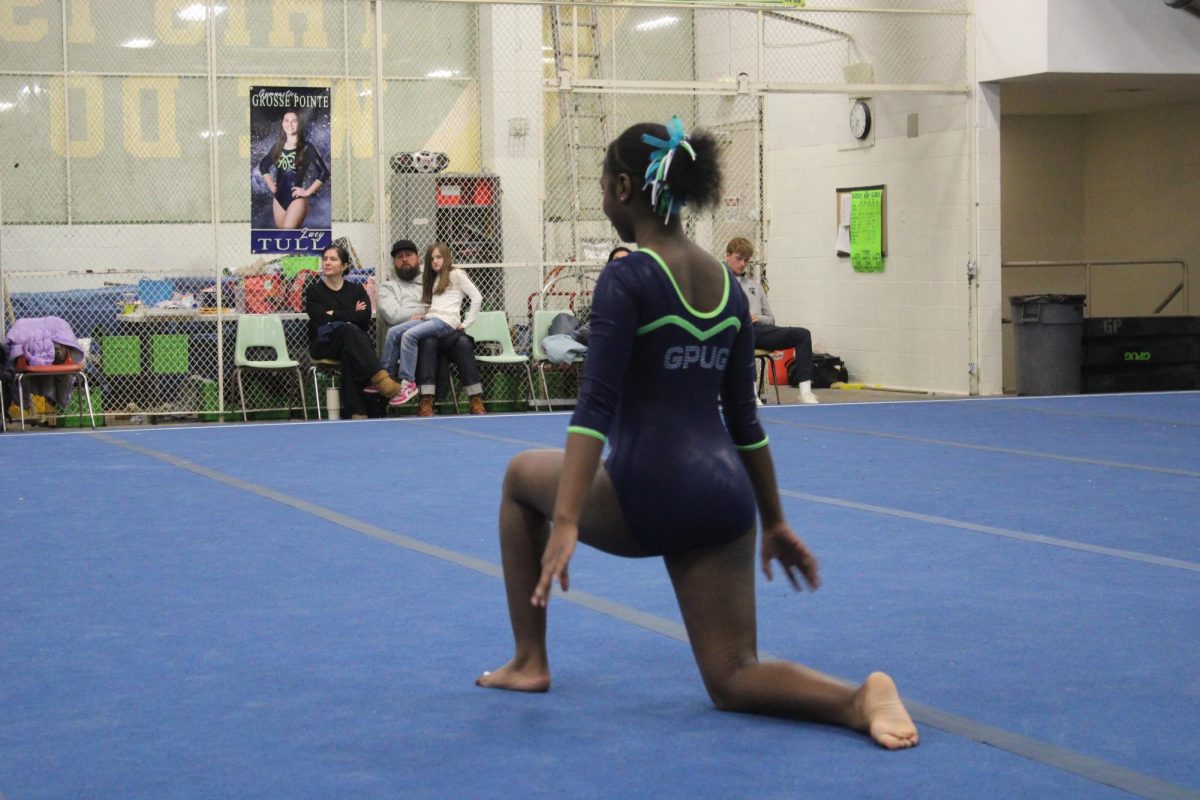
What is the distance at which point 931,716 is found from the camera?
3.62 m

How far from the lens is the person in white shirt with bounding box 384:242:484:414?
39.7 feet

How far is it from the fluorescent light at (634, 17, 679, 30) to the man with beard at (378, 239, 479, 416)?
762cm

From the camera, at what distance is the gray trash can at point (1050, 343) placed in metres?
13.2

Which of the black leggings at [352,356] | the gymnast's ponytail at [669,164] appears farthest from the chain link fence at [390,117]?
the gymnast's ponytail at [669,164]

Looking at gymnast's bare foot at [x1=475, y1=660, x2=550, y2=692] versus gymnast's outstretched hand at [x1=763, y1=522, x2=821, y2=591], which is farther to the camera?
gymnast's bare foot at [x1=475, y1=660, x2=550, y2=692]

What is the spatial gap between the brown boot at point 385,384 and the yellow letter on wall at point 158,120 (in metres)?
6.76

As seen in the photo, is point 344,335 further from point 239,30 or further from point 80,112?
point 239,30

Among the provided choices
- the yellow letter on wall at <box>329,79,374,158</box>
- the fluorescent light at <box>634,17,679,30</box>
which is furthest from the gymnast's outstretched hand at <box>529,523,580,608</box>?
the fluorescent light at <box>634,17,679,30</box>

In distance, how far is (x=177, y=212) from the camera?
57.3 feet

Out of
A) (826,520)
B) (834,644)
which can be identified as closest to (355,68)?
(826,520)

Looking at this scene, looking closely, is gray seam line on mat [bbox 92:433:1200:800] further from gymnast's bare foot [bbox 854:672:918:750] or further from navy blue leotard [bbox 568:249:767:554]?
navy blue leotard [bbox 568:249:767:554]

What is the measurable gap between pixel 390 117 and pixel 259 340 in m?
6.59

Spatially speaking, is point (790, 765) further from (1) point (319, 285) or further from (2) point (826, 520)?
(1) point (319, 285)

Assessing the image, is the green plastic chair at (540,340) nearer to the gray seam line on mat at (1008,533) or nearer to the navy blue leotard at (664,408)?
the gray seam line on mat at (1008,533)
